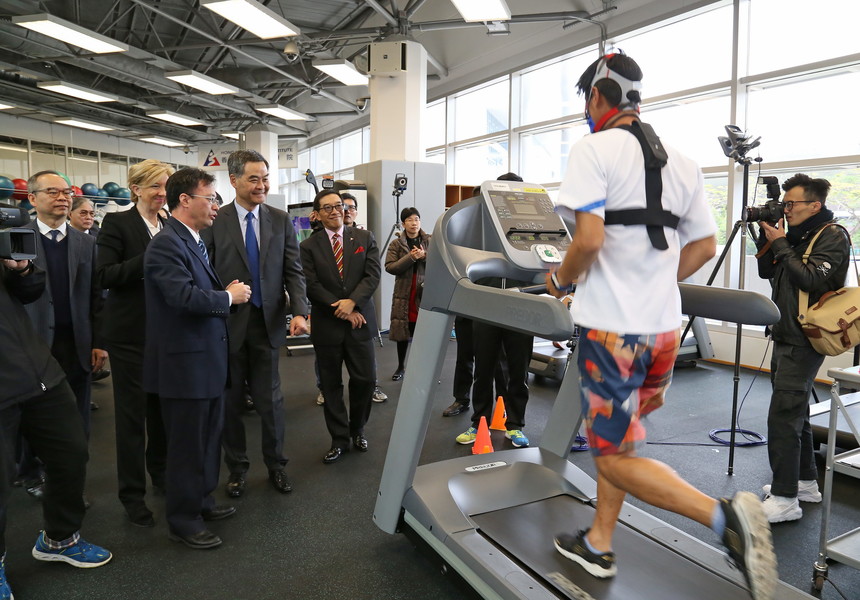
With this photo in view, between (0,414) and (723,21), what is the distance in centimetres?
692

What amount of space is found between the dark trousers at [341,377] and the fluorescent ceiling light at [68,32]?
6091mm

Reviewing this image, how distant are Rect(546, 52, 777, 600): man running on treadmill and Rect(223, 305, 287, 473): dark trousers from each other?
5.72 ft

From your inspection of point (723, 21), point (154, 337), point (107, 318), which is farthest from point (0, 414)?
point (723, 21)

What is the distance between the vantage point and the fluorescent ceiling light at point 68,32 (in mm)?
6566

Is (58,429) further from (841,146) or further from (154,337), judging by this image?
(841,146)

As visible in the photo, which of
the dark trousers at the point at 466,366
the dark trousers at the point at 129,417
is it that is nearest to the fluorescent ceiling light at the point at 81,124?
the dark trousers at the point at 466,366

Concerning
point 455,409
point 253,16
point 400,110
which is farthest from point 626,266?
point 400,110

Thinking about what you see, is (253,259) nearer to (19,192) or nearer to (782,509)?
(782,509)

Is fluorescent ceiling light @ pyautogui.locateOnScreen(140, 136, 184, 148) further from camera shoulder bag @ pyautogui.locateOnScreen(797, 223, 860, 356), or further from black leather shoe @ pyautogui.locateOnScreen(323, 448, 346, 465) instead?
camera shoulder bag @ pyautogui.locateOnScreen(797, 223, 860, 356)

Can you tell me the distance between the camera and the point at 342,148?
14992mm

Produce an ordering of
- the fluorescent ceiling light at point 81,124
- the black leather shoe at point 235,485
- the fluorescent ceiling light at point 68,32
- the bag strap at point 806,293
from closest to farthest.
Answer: the bag strap at point 806,293
the black leather shoe at point 235,485
the fluorescent ceiling light at point 68,32
the fluorescent ceiling light at point 81,124

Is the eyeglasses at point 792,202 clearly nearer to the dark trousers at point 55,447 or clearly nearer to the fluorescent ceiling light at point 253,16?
the dark trousers at point 55,447

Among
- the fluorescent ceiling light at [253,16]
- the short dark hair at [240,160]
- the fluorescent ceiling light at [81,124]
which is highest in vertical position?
the fluorescent ceiling light at [81,124]

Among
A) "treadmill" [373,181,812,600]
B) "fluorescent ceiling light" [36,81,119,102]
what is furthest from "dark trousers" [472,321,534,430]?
"fluorescent ceiling light" [36,81,119,102]
